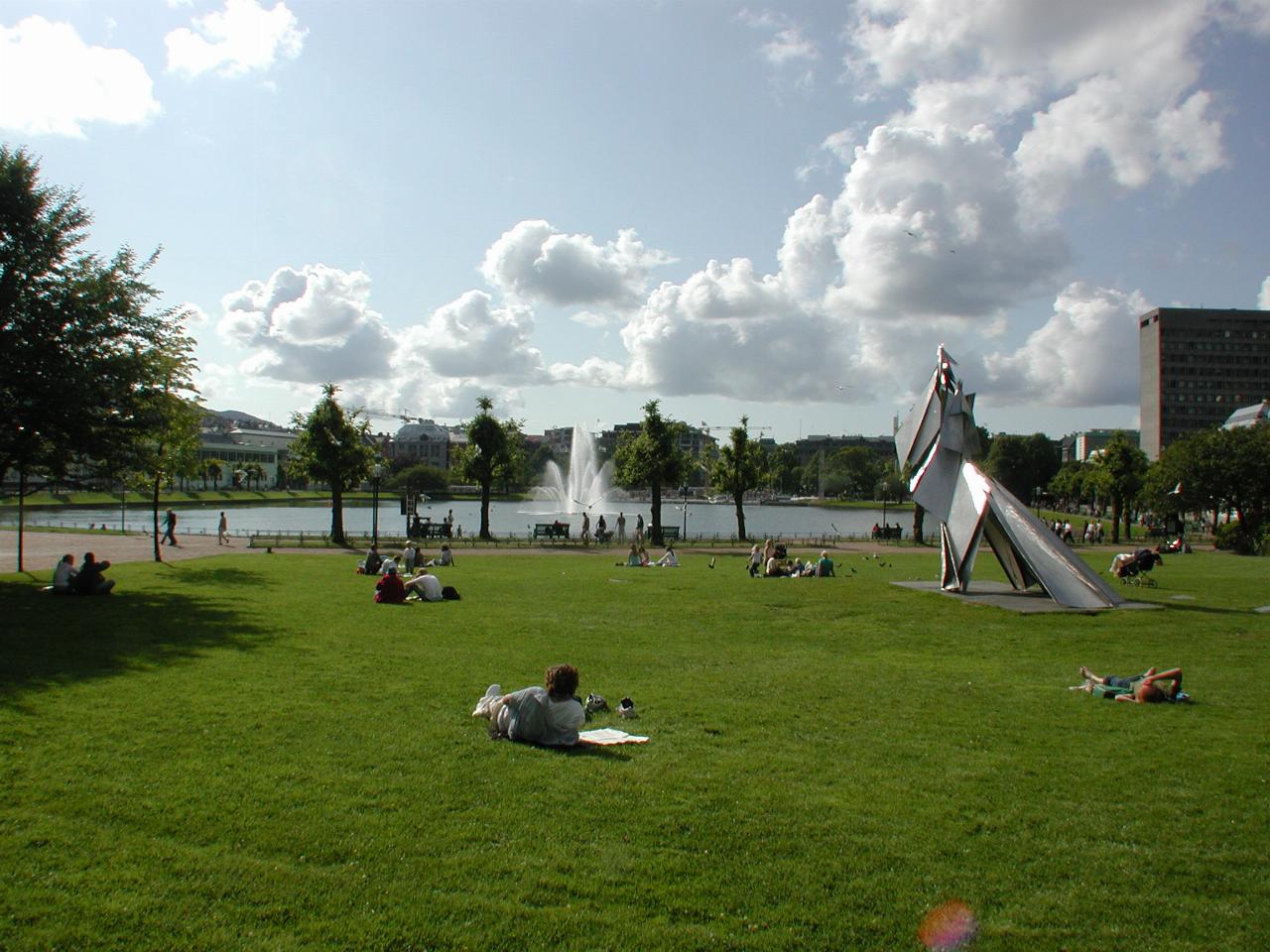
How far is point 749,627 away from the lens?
16.5 metres

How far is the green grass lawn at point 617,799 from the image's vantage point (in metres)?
4.93

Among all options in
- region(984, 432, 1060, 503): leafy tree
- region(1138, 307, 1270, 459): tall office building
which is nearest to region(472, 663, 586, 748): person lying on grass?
region(984, 432, 1060, 503): leafy tree

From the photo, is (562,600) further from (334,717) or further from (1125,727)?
(1125,727)

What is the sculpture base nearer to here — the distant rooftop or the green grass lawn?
the green grass lawn

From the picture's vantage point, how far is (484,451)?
47688 mm

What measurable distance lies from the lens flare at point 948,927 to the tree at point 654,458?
39.5m

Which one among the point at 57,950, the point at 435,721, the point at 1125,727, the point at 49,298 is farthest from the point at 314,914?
the point at 49,298

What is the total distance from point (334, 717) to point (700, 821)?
428 cm

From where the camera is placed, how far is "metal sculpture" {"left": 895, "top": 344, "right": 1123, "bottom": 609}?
20.1 meters

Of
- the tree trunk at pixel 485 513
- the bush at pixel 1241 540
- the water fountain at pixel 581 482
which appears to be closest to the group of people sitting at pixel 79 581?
the tree trunk at pixel 485 513

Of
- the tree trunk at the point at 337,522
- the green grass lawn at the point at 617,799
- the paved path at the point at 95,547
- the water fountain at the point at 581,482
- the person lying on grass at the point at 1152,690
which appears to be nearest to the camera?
the green grass lawn at the point at 617,799

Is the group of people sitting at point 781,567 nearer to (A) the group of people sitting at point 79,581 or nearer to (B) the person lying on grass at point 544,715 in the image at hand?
(A) the group of people sitting at point 79,581

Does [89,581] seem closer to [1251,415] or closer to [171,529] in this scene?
[171,529]

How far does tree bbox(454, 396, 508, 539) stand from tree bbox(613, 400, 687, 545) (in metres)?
6.62
